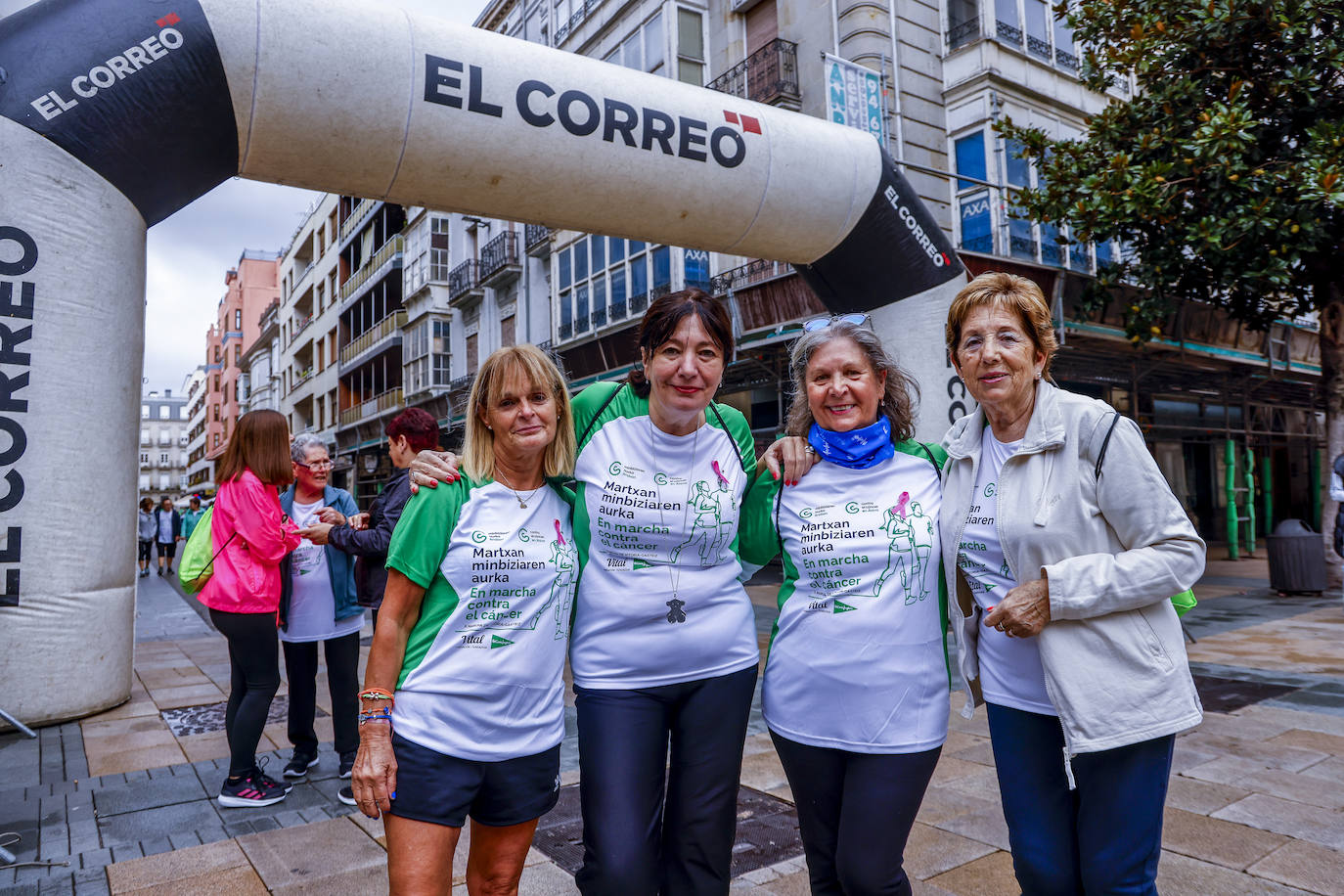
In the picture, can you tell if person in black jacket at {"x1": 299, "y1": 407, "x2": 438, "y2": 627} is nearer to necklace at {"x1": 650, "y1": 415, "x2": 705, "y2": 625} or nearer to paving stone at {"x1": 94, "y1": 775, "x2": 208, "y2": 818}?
paving stone at {"x1": 94, "y1": 775, "x2": 208, "y2": 818}

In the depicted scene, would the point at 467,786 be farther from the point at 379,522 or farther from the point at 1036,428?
the point at 379,522

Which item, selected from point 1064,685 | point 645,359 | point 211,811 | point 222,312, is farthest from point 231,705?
point 222,312

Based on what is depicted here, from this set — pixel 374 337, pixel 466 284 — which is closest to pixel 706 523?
pixel 466 284

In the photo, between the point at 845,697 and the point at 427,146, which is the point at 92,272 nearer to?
the point at 427,146

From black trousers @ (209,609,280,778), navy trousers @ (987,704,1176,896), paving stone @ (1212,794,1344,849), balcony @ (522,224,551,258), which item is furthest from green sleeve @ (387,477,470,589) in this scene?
balcony @ (522,224,551,258)

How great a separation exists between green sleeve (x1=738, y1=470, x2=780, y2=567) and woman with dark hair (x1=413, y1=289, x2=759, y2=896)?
8 cm

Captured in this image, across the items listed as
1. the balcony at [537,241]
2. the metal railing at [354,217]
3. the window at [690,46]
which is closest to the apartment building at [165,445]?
the metal railing at [354,217]

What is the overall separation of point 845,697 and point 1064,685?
53 centimetres

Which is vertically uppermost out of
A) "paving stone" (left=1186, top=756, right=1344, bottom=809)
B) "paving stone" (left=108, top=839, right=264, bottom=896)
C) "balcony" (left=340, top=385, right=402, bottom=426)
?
"balcony" (left=340, top=385, right=402, bottom=426)

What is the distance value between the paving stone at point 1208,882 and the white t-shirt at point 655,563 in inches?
76.8

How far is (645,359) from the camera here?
2582 mm

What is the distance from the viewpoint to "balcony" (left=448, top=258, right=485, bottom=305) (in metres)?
24.7

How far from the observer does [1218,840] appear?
355 cm

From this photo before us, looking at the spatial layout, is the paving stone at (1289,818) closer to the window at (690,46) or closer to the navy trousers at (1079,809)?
the navy trousers at (1079,809)
